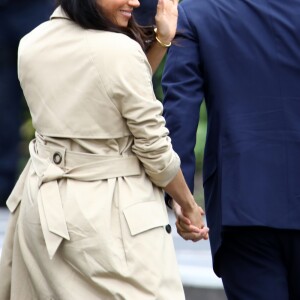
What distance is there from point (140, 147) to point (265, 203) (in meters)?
0.53

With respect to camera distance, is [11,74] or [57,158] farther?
[11,74]

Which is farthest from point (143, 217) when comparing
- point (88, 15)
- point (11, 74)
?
point (11, 74)

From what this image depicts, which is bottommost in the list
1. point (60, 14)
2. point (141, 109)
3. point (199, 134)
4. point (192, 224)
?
point (199, 134)

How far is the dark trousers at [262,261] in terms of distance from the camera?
16.4 ft

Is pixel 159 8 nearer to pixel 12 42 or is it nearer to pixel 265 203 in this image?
pixel 265 203

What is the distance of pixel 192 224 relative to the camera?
16.3ft

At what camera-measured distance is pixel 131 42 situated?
4.65m

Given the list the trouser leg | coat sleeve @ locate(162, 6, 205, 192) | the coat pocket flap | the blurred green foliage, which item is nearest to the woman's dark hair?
coat sleeve @ locate(162, 6, 205, 192)

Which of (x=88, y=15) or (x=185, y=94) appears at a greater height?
(x=88, y=15)

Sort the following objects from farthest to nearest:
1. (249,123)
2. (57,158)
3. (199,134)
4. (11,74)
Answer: (199,134)
(11,74)
(249,123)
(57,158)

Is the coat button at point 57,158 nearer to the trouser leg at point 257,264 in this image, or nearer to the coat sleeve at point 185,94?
the coat sleeve at point 185,94

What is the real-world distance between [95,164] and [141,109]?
23cm

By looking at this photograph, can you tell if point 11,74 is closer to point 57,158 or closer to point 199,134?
point 199,134

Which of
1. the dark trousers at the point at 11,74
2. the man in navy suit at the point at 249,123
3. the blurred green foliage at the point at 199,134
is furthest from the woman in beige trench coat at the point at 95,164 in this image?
the blurred green foliage at the point at 199,134
